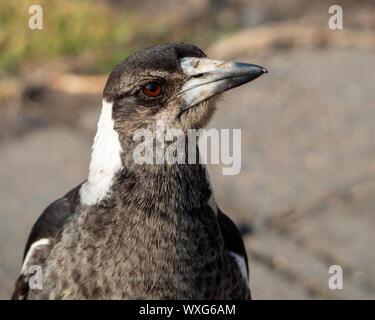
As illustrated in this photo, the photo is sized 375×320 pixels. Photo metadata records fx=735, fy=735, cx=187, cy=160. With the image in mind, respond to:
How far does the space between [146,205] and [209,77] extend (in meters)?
0.47

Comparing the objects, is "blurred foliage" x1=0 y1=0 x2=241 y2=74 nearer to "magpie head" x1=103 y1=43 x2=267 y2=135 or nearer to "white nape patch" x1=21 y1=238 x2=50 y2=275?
"white nape patch" x1=21 y1=238 x2=50 y2=275

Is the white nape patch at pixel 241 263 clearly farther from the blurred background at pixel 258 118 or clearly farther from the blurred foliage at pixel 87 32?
the blurred foliage at pixel 87 32

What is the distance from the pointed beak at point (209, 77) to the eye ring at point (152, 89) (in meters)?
0.06

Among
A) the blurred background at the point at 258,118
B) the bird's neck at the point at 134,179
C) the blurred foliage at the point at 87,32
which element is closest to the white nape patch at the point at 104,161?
the bird's neck at the point at 134,179

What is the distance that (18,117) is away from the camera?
15.7 ft

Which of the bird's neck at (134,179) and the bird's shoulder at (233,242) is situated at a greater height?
the bird's neck at (134,179)

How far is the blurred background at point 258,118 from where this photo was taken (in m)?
3.64

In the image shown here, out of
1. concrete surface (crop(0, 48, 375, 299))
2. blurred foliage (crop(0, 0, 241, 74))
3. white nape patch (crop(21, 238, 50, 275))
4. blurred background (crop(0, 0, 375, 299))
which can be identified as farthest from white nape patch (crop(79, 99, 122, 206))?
blurred foliage (crop(0, 0, 241, 74))

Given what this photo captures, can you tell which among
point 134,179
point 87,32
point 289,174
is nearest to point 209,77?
point 134,179

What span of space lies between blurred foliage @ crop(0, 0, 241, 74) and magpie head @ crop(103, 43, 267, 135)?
296cm

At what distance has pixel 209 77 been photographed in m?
2.41

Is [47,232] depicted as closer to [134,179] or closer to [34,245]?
[34,245]

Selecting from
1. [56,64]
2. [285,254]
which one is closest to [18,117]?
[56,64]

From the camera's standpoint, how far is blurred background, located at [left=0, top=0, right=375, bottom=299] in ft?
12.0
